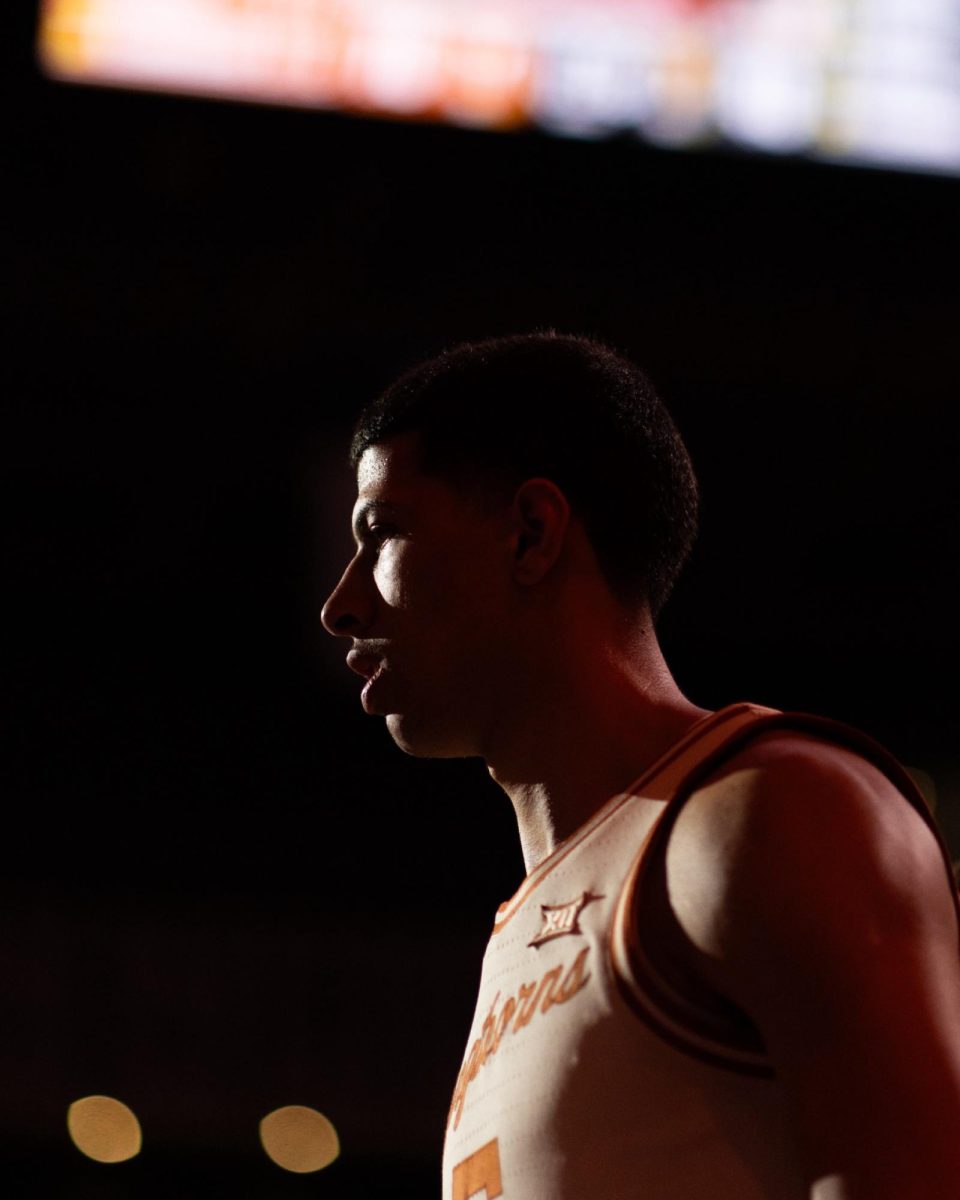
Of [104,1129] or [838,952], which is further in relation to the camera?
[104,1129]

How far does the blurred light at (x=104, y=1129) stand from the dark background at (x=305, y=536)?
0.07 metres

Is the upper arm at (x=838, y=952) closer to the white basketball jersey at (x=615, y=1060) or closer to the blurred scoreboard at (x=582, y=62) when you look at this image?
the white basketball jersey at (x=615, y=1060)

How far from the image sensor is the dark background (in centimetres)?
593

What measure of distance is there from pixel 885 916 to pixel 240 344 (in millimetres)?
5968

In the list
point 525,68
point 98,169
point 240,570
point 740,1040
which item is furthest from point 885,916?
point 240,570

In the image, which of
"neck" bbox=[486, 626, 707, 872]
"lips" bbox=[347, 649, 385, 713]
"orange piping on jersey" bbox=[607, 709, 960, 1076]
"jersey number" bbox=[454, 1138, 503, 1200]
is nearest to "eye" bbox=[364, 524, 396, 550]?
"lips" bbox=[347, 649, 385, 713]

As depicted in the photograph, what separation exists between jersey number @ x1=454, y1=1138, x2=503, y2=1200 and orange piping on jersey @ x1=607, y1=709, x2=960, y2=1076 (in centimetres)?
23

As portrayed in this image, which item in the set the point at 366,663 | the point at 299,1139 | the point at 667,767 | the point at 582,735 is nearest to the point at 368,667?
the point at 366,663

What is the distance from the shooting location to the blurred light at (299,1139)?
6801mm

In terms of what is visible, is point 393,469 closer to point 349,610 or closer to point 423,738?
point 349,610

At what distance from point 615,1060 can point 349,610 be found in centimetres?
60

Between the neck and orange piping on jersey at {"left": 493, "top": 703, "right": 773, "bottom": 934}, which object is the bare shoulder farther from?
the neck

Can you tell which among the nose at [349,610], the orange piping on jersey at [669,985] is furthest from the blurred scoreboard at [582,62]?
the orange piping on jersey at [669,985]

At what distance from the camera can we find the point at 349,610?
1.75m
